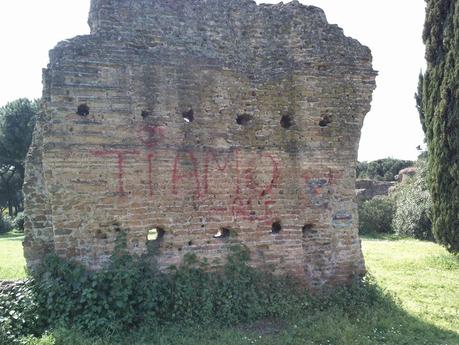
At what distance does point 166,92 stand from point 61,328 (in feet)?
11.4

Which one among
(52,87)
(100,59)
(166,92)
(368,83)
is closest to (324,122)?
(368,83)

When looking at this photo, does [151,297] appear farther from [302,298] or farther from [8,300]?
[302,298]

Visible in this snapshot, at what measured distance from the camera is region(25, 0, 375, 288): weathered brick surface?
5.94 m

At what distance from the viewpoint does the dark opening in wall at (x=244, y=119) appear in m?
6.87

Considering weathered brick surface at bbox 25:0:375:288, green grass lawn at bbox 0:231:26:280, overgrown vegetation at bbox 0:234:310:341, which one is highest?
weathered brick surface at bbox 25:0:375:288

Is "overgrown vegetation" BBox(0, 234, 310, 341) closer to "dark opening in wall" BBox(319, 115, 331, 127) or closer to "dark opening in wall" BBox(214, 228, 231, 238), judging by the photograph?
"dark opening in wall" BBox(214, 228, 231, 238)

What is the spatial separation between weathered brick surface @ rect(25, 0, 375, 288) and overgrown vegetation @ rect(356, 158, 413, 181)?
31.9 m

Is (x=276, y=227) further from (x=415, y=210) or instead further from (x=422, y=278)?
(x=415, y=210)

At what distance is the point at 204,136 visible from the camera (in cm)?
658

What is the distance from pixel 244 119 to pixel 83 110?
2461 mm

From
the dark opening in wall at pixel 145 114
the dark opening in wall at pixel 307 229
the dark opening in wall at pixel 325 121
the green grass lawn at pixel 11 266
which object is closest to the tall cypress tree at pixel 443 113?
the dark opening in wall at pixel 325 121

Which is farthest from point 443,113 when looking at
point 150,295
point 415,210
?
point 150,295

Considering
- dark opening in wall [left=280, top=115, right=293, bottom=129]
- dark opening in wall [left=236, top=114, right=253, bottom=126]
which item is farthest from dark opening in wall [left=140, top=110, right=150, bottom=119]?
dark opening in wall [left=280, top=115, right=293, bottom=129]

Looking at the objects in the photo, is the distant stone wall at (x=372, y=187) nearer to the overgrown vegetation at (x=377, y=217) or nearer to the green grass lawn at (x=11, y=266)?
the overgrown vegetation at (x=377, y=217)
